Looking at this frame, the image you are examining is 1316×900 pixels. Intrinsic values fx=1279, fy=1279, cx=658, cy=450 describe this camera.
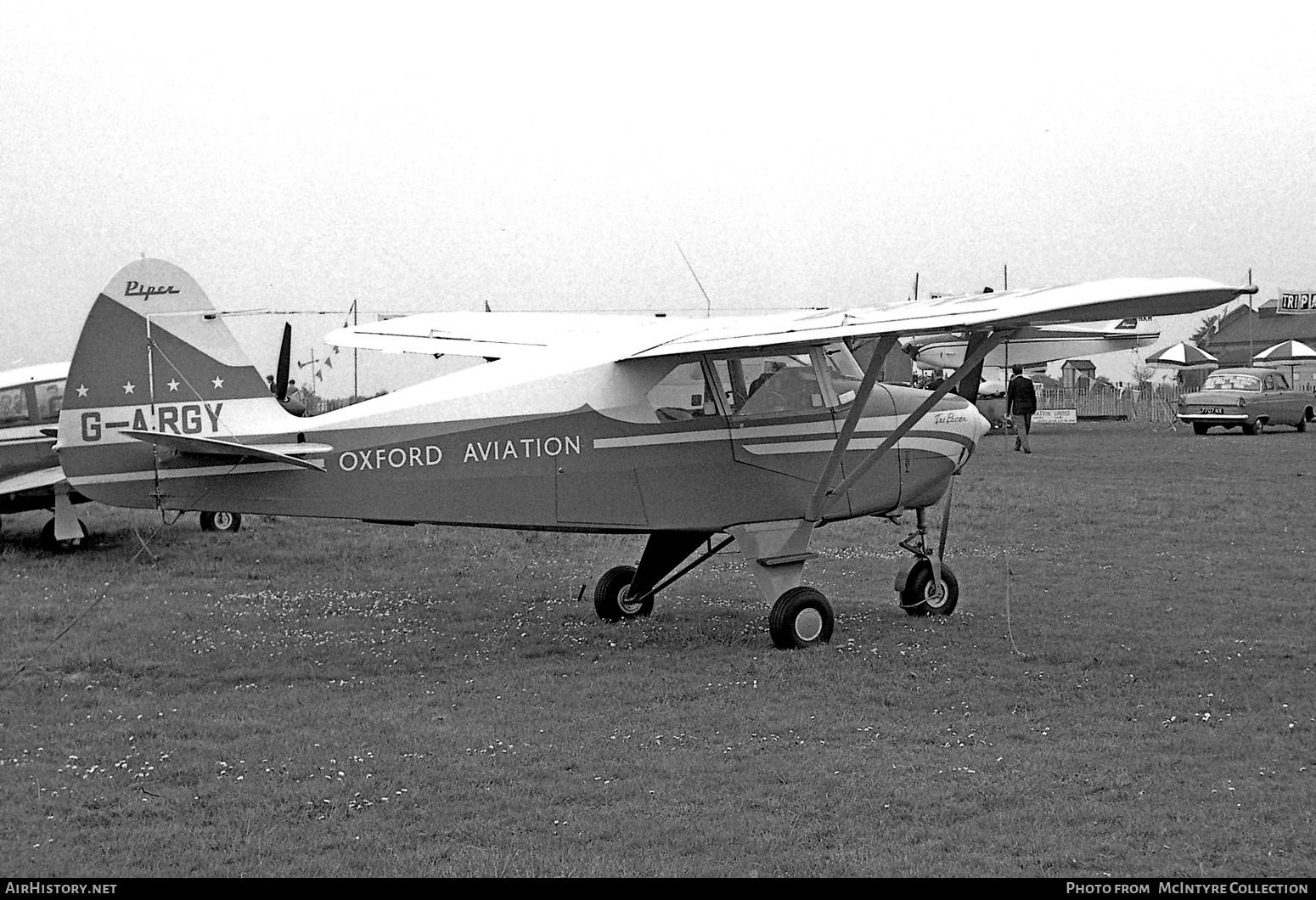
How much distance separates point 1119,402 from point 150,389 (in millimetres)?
48869

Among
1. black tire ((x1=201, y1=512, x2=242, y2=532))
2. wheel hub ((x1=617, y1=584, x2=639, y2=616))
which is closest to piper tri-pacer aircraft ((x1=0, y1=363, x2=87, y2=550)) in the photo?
black tire ((x1=201, y1=512, x2=242, y2=532))

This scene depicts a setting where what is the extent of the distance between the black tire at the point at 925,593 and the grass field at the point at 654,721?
13.5 inches

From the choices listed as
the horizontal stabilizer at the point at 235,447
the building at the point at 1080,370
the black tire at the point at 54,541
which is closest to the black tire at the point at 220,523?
the black tire at the point at 54,541

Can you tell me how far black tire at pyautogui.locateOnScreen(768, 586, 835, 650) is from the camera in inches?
369

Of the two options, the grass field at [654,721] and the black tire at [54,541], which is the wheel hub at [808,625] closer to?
the grass field at [654,721]

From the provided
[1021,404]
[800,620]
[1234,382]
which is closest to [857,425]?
[800,620]

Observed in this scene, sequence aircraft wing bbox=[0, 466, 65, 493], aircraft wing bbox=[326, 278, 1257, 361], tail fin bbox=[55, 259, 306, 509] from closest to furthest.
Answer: aircraft wing bbox=[326, 278, 1257, 361]
tail fin bbox=[55, 259, 306, 509]
aircraft wing bbox=[0, 466, 65, 493]

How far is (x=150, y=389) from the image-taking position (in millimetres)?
8859

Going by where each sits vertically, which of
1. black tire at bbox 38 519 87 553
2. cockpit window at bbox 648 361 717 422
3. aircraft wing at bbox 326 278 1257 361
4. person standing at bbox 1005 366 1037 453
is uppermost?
aircraft wing at bbox 326 278 1257 361

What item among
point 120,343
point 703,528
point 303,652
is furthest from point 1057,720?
point 120,343

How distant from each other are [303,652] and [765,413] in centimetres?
392

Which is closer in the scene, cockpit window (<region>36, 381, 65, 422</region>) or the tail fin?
the tail fin

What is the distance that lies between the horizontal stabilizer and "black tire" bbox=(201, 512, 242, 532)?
8491 mm

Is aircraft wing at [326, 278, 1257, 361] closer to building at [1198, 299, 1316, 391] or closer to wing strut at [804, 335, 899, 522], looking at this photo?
wing strut at [804, 335, 899, 522]
